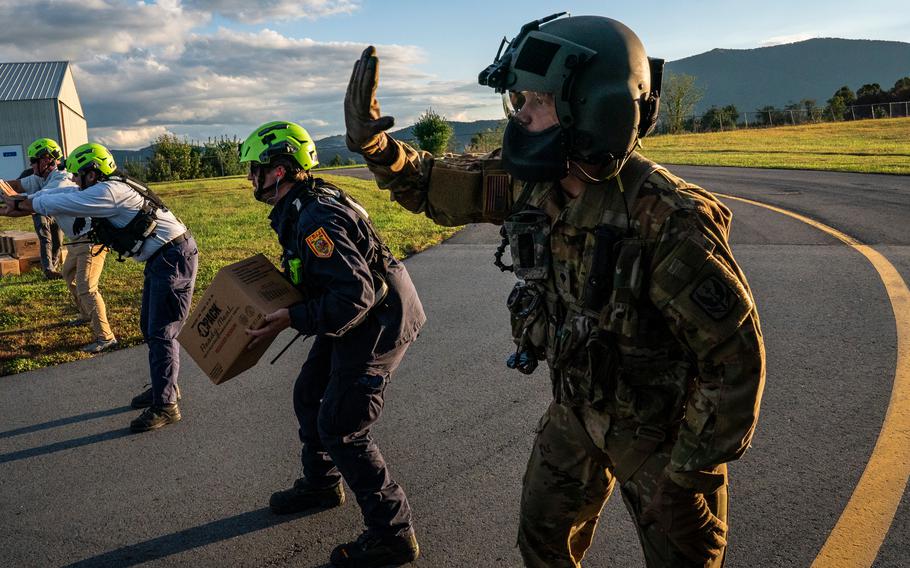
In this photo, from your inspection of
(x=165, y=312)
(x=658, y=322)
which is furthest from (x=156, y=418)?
(x=658, y=322)

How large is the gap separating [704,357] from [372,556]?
212cm

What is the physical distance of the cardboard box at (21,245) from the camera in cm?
1191

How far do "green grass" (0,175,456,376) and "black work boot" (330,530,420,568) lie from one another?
4.80m

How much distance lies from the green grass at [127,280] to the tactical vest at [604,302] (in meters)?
6.21

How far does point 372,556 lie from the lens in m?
3.51

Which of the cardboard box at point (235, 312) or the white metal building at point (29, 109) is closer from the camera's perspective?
the cardboard box at point (235, 312)

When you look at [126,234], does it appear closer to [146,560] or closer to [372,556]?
[146,560]

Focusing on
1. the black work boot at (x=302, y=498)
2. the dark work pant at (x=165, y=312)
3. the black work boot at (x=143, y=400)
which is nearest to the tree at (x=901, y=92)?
the dark work pant at (x=165, y=312)

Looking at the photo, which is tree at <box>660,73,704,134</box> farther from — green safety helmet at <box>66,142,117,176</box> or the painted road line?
green safety helmet at <box>66,142,117,176</box>

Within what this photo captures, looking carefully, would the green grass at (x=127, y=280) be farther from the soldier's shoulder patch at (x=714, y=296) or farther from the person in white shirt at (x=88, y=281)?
the soldier's shoulder patch at (x=714, y=296)

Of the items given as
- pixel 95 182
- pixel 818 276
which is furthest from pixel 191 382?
pixel 818 276

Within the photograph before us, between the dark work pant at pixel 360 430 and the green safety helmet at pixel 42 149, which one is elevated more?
the green safety helmet at pixel 42 149

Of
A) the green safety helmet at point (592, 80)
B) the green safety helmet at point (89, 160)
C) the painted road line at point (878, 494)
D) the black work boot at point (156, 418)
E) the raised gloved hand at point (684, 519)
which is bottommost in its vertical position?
the painted road line at point (878, 494)

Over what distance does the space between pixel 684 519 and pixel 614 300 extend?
687 mm
